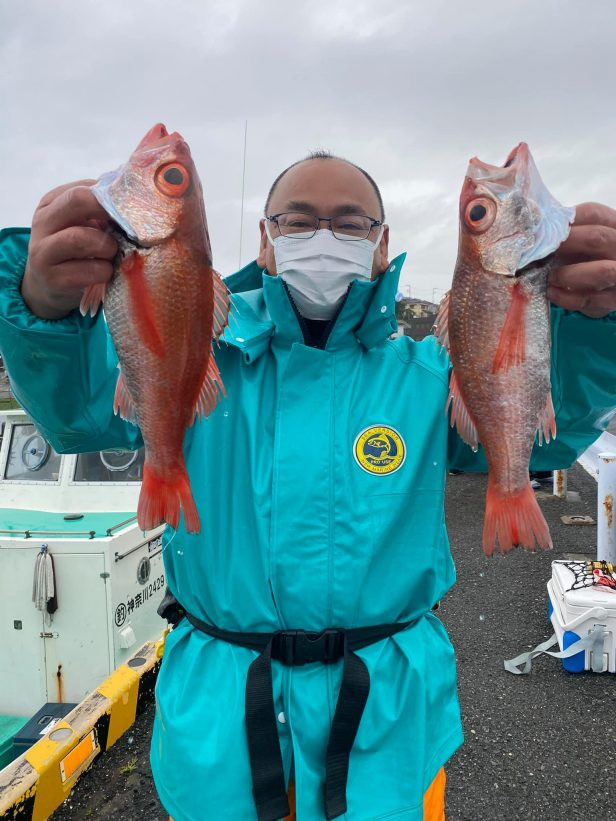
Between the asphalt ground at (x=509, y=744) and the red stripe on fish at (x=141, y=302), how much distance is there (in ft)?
11.3

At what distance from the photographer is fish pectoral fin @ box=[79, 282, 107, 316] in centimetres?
153

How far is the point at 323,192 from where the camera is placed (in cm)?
216

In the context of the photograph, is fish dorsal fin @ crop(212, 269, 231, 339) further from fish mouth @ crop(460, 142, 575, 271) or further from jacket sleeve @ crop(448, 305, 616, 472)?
jacket sleeve @ crop(448, 305, 616, 472)

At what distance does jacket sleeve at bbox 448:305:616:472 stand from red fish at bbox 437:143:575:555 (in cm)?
10

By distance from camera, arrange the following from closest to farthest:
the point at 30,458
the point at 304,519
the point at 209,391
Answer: the point at 209,391 → the point at 304,519 → the point at 30,458

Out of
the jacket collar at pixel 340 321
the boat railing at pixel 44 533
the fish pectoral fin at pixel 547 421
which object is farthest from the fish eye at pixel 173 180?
the boat railing at pixel 44 533

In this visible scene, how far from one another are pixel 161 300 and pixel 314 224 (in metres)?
0.91

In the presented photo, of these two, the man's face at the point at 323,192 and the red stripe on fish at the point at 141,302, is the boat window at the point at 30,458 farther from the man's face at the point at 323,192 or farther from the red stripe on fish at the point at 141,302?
the red stripe on fish at the point at 141,302

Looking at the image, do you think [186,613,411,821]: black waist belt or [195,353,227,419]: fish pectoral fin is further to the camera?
[186,613,411,821]: black waist belt

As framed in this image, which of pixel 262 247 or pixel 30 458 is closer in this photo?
pixel 262 247

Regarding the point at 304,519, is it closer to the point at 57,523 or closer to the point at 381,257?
the point at 381,257

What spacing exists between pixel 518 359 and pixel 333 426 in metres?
0.64

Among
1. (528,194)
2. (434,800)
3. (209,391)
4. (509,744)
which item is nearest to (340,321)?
(209,391)

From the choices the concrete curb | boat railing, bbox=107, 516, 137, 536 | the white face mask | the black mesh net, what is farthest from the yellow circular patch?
the black mesh net
